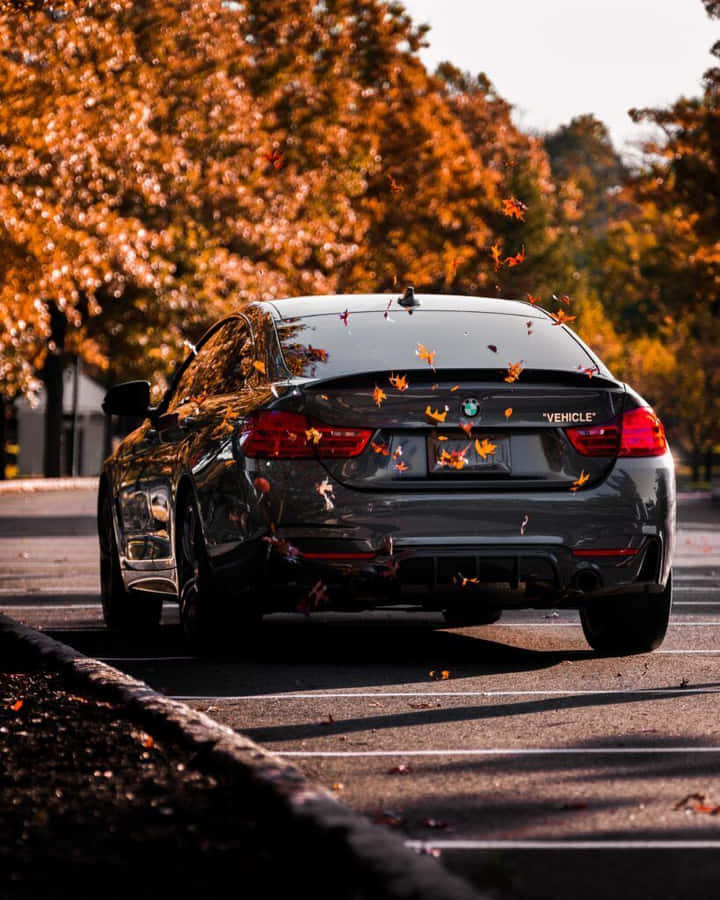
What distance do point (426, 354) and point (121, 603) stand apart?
3.04 meters

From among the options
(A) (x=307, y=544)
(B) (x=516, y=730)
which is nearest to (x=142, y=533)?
(A) (x=307, y=544)

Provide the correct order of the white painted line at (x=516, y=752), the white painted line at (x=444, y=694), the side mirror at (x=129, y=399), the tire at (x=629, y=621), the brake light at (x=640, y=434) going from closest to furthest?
the white painted line at (x=516, y=752), the white painted line at (x=444, y=694), the brake light at (x=640, y=434), the tire at (x=629, y=621), the side mirror at (x=129, y=399)

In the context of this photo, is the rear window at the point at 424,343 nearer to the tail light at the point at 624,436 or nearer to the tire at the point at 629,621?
the tail light at the point at 624,436

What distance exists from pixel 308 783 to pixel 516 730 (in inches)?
73.7

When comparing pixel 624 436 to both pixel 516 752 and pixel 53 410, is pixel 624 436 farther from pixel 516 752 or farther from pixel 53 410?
pixel 53 410

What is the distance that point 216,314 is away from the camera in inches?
1758

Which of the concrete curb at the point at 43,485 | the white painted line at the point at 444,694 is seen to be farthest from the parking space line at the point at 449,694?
the concrete curb at the point at 43,485

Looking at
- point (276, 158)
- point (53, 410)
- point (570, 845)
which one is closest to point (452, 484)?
point (570, 845)

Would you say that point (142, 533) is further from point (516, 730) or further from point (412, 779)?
point (412, 779)

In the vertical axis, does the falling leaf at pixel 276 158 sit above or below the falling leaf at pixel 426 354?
above

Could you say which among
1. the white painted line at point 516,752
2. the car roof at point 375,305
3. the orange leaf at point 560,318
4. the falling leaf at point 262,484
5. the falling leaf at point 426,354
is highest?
the car roof at point 375,305

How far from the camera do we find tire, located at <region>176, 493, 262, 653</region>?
31.8 feet

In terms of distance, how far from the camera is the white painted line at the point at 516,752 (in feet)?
23.1

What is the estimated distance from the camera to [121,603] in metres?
11.7
